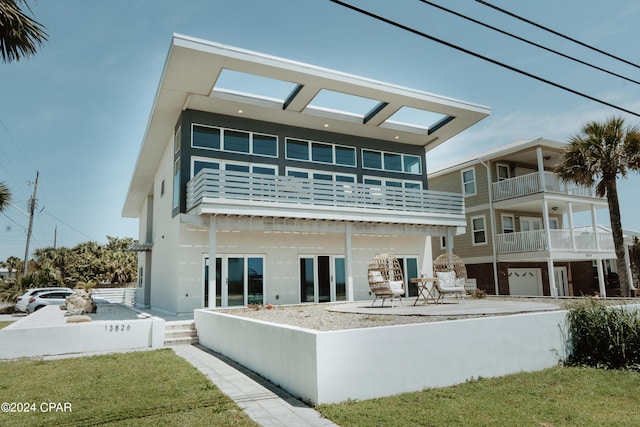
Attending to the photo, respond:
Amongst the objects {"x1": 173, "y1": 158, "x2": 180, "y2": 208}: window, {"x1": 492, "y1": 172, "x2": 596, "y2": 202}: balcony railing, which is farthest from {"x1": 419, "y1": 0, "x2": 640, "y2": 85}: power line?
{"x1": 492, "y1": 172, "x2": 596, "y2": 202}: balcony railing

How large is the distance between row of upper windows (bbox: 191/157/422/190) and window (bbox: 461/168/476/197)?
17.2ft

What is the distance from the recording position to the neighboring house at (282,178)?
46.7ft

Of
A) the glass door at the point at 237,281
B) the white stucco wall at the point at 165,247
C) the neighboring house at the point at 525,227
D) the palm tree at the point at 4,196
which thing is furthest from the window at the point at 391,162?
the palm tree at the point at 4,196

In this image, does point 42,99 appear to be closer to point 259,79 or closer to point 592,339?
point 259,79

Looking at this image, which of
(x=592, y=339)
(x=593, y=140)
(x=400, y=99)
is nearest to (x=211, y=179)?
(x=400, y=99)

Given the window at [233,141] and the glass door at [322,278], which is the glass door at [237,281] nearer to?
the glass door at [322,278]

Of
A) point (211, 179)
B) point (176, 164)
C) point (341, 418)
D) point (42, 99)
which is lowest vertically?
point (341, 418)

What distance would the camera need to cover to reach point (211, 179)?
46.0 feet

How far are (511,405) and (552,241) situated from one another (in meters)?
17.0

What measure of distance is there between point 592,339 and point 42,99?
28732 millimetres

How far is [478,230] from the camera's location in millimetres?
23312

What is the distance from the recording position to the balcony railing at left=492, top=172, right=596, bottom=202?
21.2 meters

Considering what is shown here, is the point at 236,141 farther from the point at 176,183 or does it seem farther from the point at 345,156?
the point at 345,156

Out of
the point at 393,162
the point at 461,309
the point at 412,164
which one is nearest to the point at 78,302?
the point at 461,309
